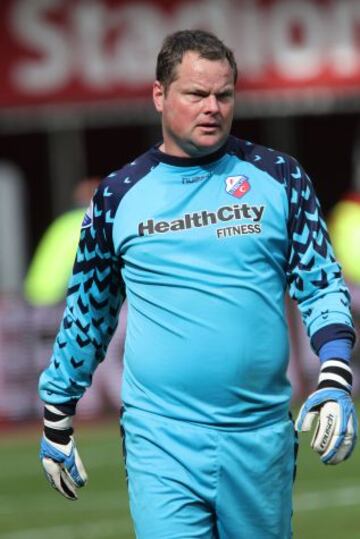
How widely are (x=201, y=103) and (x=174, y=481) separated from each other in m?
1.27

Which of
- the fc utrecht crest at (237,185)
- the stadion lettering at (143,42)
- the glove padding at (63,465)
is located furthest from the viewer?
the stadion lettering at (143,42)

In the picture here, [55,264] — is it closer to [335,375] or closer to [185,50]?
[185,50]

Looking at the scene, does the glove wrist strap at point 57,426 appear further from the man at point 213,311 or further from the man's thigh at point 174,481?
the man's thigh at point 174,481

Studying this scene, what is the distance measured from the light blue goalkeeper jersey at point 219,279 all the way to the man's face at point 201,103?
0.10m

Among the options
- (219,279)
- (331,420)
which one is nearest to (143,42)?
(219,279)

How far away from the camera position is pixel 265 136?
853 inches

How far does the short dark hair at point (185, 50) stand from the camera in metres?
5.94

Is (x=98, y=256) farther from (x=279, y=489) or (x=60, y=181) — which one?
(x=60, y=181)

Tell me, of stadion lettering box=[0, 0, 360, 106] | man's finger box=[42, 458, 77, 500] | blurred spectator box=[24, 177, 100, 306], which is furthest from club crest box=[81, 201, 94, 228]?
stadion lettering box=[0, 0, 360, 106]

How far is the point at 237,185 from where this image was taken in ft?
19.7

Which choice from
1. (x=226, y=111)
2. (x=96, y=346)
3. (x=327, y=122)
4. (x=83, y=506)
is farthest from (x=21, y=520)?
(x=327, y=122)

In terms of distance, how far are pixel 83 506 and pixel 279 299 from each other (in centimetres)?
552

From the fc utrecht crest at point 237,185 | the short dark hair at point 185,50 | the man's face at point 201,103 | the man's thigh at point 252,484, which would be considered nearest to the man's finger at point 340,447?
the man's thigh at point 252,484

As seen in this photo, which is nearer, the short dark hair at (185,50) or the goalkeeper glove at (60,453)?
the short dark hair at (185,50)
